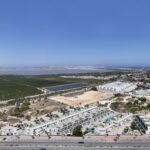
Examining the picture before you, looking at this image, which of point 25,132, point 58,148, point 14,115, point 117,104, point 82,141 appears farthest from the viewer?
point 117,104

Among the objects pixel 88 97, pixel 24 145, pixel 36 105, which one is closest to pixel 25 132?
pixel 24 145

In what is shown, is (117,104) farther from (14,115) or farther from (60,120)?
(14,115)

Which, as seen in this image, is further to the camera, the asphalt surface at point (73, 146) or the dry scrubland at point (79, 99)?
the dry scrubland at point (79, 99)

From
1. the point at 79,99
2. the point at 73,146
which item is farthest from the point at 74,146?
the point at 79,99

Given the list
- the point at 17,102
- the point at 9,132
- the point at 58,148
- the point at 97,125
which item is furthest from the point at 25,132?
the point at 17,102

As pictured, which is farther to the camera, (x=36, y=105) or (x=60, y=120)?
(x=36, y=105)

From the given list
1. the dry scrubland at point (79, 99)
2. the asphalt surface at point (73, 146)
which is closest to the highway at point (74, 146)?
the asphalt surface at point (73, 146)

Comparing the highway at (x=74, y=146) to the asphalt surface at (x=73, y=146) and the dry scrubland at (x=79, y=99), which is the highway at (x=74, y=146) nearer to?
the asphalt surface at (x=73, y=146)

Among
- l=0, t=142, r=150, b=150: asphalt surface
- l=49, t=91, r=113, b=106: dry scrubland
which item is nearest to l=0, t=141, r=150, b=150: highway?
l=0, t=142, r=150, b=150: asphalt surface

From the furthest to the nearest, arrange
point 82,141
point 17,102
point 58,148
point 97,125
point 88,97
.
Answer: point 88,97 < point 17,102 < point 97,125 < point 82,141 < point 58,148
